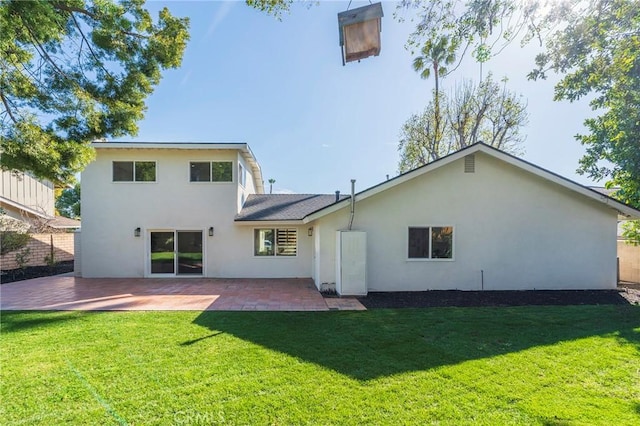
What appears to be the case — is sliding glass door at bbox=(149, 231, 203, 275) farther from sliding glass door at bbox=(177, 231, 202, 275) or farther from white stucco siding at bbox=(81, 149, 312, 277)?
white stucco siding at bbox=(81, 149, 312, 277)

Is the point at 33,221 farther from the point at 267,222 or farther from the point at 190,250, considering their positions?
the point at 267,222

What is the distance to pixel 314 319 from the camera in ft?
23.6

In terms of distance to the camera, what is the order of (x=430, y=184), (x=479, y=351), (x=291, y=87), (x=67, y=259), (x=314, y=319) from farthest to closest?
1. (x=67, y=259)
2. (x=291, y=87)
3. (x=430, y=184)
4. (x=314, y=319)
5. (x=479, y=351)

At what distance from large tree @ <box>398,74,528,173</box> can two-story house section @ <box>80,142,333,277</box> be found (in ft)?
50.6

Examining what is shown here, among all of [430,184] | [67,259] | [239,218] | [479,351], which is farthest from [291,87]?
[67,259]

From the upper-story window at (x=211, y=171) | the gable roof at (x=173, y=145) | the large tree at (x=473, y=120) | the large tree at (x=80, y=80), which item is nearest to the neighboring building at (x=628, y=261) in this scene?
the large tree at (x=473, y=120)

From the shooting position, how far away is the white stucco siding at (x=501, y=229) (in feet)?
34.5

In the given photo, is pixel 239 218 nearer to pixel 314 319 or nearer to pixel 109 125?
pixel 109 125

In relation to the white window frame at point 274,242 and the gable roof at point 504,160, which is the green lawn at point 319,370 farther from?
the white window frame at point 274,242

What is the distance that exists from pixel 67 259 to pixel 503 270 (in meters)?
22.6

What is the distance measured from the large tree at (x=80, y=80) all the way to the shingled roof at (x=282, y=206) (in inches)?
253

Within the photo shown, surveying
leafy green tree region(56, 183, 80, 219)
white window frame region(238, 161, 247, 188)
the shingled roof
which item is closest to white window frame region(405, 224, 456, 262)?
the shingled roof

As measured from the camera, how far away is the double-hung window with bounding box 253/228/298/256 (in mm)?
13680

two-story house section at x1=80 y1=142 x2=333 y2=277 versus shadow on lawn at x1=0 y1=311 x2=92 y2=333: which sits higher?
two-story house section at x1=80 y1=142 x2=333 y2=277
